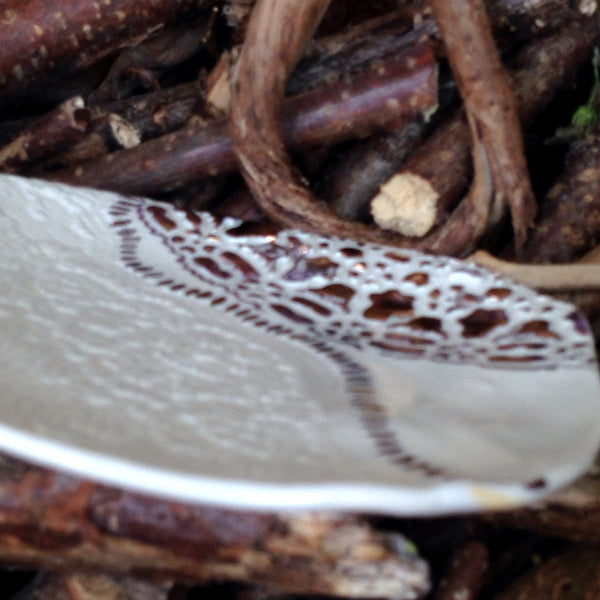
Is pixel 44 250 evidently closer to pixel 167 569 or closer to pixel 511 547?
pixel 167 569

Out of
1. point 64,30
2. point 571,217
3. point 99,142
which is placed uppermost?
point 64,30

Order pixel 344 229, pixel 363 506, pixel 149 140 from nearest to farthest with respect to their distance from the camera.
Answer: pixel 363 506, pixel 344 229, pixel 149 140

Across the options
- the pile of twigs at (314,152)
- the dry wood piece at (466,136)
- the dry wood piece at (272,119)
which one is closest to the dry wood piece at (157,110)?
the pile of twigs at (314,152)

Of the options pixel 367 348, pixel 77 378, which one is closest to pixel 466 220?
pixel 367 348

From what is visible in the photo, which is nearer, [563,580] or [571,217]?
[563,580]

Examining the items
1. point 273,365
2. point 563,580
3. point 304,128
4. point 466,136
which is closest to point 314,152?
point 304,128

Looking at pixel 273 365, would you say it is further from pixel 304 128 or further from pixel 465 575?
pixel 304 128

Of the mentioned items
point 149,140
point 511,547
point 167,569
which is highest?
point 149,140
